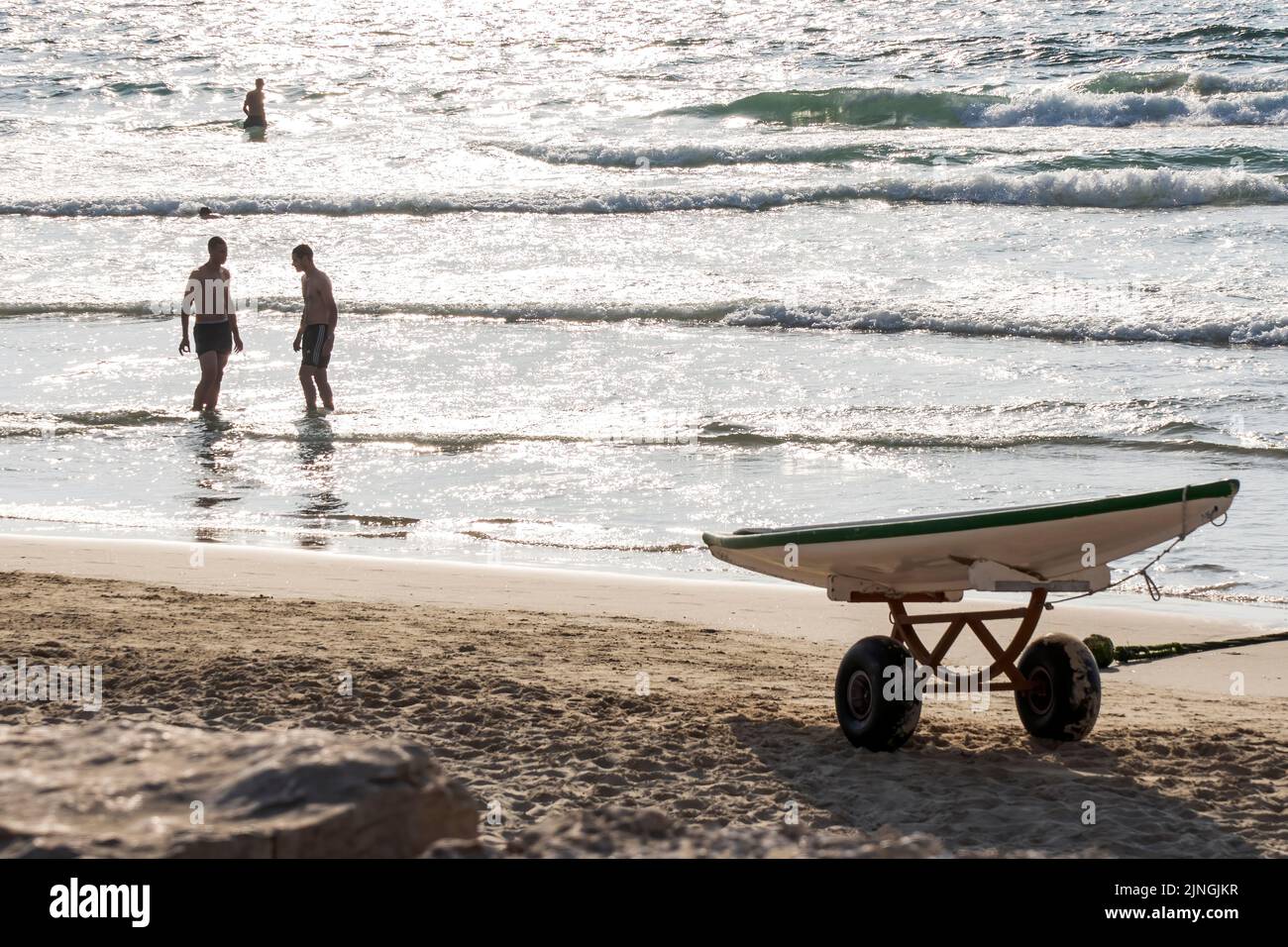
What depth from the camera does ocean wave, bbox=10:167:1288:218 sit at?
844 inches

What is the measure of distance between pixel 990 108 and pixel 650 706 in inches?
1012

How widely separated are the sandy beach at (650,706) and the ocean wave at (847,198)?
15.5 metres

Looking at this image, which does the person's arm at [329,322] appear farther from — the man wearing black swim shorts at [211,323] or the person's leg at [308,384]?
the man wearing black swim shorts at [211,323]

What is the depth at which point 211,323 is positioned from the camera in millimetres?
12609

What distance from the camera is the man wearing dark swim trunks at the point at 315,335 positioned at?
498 inches

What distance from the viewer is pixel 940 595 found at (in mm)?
5465

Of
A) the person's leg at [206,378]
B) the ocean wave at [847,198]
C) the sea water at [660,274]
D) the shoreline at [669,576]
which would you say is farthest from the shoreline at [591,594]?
the ocean wave at [847,198]

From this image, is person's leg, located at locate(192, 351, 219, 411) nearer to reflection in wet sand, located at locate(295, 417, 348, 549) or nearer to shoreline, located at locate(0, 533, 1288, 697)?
reflection in wet sand, located at locate(295, 417, 348, 549)

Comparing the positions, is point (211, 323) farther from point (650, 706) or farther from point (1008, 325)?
point (650, 706)

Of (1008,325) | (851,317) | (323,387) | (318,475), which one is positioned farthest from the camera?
(851,317)

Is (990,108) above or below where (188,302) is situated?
above

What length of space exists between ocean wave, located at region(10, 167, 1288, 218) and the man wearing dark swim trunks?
10.6m

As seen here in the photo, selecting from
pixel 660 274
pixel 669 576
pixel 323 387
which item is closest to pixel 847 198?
pixel 660 274

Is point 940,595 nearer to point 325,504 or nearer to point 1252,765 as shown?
point 1252,765
